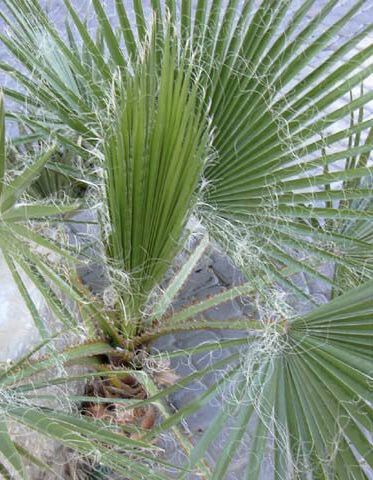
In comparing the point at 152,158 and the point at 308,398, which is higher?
the point at 152,158

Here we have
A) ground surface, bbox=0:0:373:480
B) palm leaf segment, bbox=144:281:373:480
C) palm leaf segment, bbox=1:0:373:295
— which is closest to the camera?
palm leaf segment, bbox=144:281:373:480

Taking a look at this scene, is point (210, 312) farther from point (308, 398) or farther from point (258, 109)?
point (308, 398)

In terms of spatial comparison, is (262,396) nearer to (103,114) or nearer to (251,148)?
(251,148)

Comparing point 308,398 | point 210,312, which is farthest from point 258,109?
point 210,312

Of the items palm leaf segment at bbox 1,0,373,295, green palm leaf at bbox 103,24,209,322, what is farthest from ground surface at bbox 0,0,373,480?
green palm leaf at bbox 103,24,209,322

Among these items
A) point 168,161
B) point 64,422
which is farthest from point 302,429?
point 168,161

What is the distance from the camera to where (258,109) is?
1.15 m

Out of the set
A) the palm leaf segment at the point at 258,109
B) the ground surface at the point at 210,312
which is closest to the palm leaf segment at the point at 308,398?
the palm leaf segment at the point at 258,109

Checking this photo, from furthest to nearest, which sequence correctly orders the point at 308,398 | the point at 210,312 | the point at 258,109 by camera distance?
the point at 210,312 → the point at 258,109 → the point at 308,398

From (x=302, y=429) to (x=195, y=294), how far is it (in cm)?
102

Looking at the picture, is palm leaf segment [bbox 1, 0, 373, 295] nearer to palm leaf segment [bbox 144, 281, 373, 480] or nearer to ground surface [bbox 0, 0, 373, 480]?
palm leaf segment [bbox 144, 281, 373, 480]

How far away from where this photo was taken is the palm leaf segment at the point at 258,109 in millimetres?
1068

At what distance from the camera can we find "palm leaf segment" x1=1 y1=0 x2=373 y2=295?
1.07 meters

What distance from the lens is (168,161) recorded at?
93 centimetres
